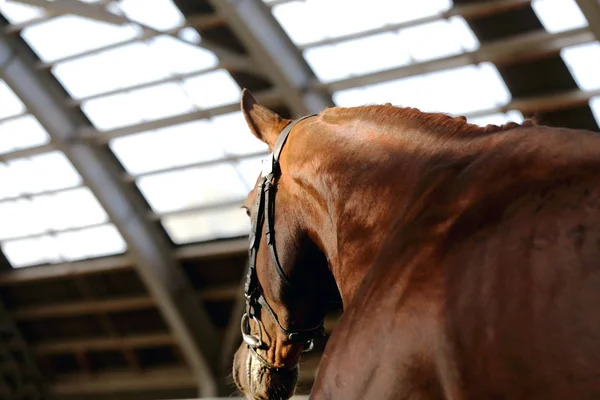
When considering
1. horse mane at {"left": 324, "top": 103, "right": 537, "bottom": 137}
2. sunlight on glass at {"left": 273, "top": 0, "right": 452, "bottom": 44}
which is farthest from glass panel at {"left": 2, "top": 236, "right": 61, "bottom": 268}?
horse mane at {"left": 324, "top": 103, "right": 537, "bottom": 137}

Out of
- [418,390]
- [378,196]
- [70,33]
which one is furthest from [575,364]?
[70,33]

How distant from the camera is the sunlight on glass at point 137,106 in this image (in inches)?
508

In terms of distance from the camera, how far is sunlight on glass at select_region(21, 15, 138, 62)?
12.5 meters

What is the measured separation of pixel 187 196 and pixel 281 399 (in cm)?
1167

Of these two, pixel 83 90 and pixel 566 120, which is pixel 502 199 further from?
pixel 83 90

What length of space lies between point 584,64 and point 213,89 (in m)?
5.42

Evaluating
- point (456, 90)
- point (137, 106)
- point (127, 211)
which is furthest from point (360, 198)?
point (127, 211)

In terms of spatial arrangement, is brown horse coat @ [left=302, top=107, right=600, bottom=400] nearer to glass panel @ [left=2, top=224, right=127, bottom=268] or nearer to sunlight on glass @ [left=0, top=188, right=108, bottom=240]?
sunlight on glass @ [left=0, top=188, right=108, bottom=240]

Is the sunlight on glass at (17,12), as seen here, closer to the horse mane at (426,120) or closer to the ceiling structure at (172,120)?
the ceiling structure at (172,120)

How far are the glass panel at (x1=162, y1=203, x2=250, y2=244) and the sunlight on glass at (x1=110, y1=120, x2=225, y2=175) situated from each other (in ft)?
3.71

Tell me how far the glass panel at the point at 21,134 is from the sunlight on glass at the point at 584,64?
28.6 ft

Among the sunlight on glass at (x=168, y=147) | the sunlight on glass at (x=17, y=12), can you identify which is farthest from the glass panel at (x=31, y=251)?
the sunlight on glass at (x=17, y=12)

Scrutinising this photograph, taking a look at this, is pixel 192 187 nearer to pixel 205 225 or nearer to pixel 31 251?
pixel 205 225

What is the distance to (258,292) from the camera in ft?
9.03
